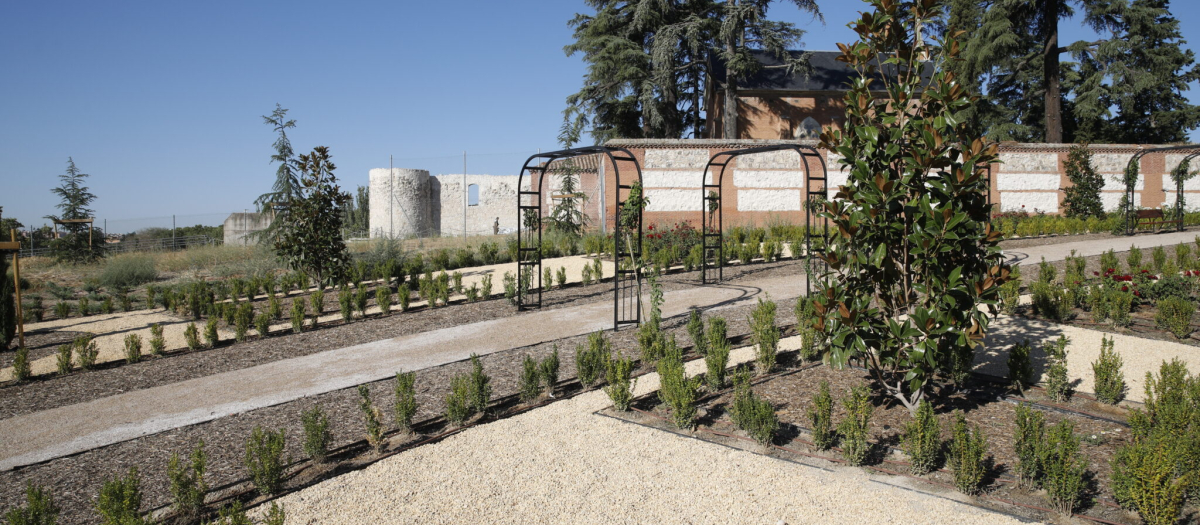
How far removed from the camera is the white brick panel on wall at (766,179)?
68.2 ft

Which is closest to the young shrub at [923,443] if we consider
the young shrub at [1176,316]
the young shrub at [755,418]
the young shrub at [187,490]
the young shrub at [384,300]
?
the young shrub at [755,418]

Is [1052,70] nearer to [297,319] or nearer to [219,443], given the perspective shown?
[297,319]

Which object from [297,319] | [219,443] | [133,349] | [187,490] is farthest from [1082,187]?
[187,490]

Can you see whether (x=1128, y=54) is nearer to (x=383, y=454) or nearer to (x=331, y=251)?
(x=331, y=251)

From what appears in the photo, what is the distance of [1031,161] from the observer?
70.1 ft

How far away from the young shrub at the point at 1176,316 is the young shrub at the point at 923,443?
3991 mm

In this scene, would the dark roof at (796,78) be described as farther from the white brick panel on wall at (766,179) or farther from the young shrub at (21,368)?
the young shrub at (21,368)

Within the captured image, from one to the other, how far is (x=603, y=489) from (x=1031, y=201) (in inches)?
887

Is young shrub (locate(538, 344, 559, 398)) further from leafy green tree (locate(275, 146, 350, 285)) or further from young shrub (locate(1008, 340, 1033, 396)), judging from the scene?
leafy green tree (locate(275, 146, 350, 285))

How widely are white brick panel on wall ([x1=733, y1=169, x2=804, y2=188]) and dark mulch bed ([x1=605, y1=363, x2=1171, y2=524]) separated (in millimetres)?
15783

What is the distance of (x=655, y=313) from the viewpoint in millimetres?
7133

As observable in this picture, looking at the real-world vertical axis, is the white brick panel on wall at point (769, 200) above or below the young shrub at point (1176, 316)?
above

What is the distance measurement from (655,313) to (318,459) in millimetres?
3786

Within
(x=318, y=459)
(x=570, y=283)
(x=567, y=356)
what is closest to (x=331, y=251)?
(x=570, y=283)
